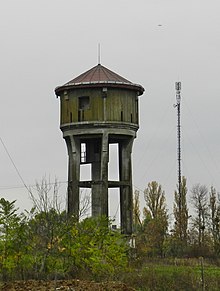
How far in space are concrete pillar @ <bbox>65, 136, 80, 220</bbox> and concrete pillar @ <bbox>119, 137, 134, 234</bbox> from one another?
1.76 meters

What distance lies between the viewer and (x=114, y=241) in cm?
2317

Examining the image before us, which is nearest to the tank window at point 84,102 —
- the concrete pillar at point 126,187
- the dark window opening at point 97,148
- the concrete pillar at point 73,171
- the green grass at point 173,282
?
the concrete pillar at point 73,171

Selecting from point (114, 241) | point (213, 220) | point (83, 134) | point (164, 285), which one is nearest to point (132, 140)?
point (83, 134)

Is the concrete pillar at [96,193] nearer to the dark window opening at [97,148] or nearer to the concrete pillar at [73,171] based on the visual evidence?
the concrete pillar at [73,171]

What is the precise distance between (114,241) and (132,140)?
6882 mm

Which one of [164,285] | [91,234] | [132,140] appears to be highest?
[132,140]

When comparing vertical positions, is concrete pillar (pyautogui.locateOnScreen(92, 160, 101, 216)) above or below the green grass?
above

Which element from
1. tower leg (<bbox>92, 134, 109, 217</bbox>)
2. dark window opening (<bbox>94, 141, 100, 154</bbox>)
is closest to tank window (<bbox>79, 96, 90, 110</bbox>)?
tower leg (<bbox>92, 134, 109, 217</bbox>)

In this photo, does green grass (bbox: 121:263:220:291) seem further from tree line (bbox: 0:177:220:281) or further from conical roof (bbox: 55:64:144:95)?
conical roof (bbox: 55:64:144:95)

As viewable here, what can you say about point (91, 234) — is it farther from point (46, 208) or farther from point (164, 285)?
point (164, 285)

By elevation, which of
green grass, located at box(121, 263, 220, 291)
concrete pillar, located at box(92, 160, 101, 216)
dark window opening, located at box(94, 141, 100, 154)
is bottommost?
green grass, located at box(121, 263, 220, 291)

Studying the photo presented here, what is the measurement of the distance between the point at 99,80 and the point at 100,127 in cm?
191

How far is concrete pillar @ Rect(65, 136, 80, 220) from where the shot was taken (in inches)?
1099

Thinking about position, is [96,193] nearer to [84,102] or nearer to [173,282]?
[84,102]
